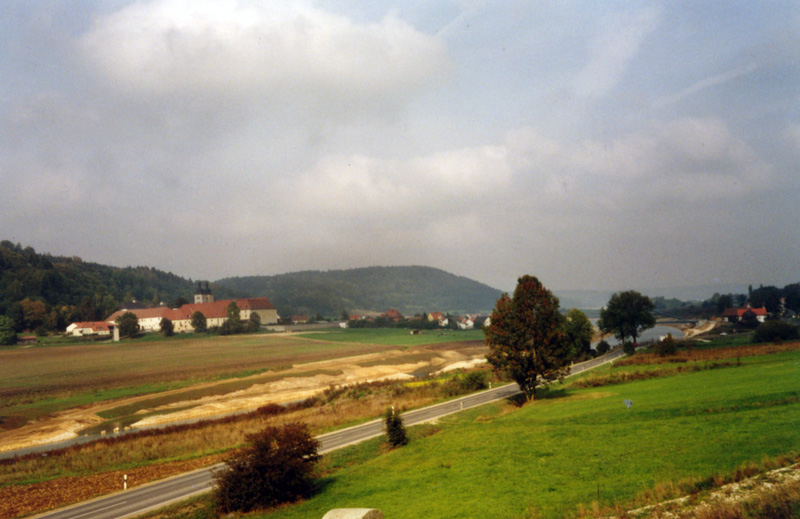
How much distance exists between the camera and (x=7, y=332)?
113m

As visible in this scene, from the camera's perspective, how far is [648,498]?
1361 cm

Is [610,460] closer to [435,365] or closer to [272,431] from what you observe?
[272,431]

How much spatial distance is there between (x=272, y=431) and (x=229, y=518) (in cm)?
434

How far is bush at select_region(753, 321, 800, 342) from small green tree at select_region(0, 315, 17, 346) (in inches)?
5550

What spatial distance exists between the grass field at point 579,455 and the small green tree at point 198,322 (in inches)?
6023

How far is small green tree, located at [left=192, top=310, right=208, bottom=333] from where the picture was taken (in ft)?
549

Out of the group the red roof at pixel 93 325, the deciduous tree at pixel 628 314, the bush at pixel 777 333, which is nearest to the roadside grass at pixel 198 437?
the bush at pixel 777 333

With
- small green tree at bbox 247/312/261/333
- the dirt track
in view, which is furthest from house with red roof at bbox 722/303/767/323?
small green tree at bbox 247/312/261/333

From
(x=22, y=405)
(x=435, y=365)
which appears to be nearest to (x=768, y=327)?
(x=435, y=365)

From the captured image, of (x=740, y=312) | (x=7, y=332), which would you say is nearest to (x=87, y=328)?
(x=7, y=332)

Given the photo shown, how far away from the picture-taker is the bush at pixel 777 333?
61.8 m

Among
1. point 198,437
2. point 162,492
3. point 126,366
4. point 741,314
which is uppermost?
point 741,314

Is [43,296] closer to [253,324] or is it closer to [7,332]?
[7,332]

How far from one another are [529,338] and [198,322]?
149222 mm
